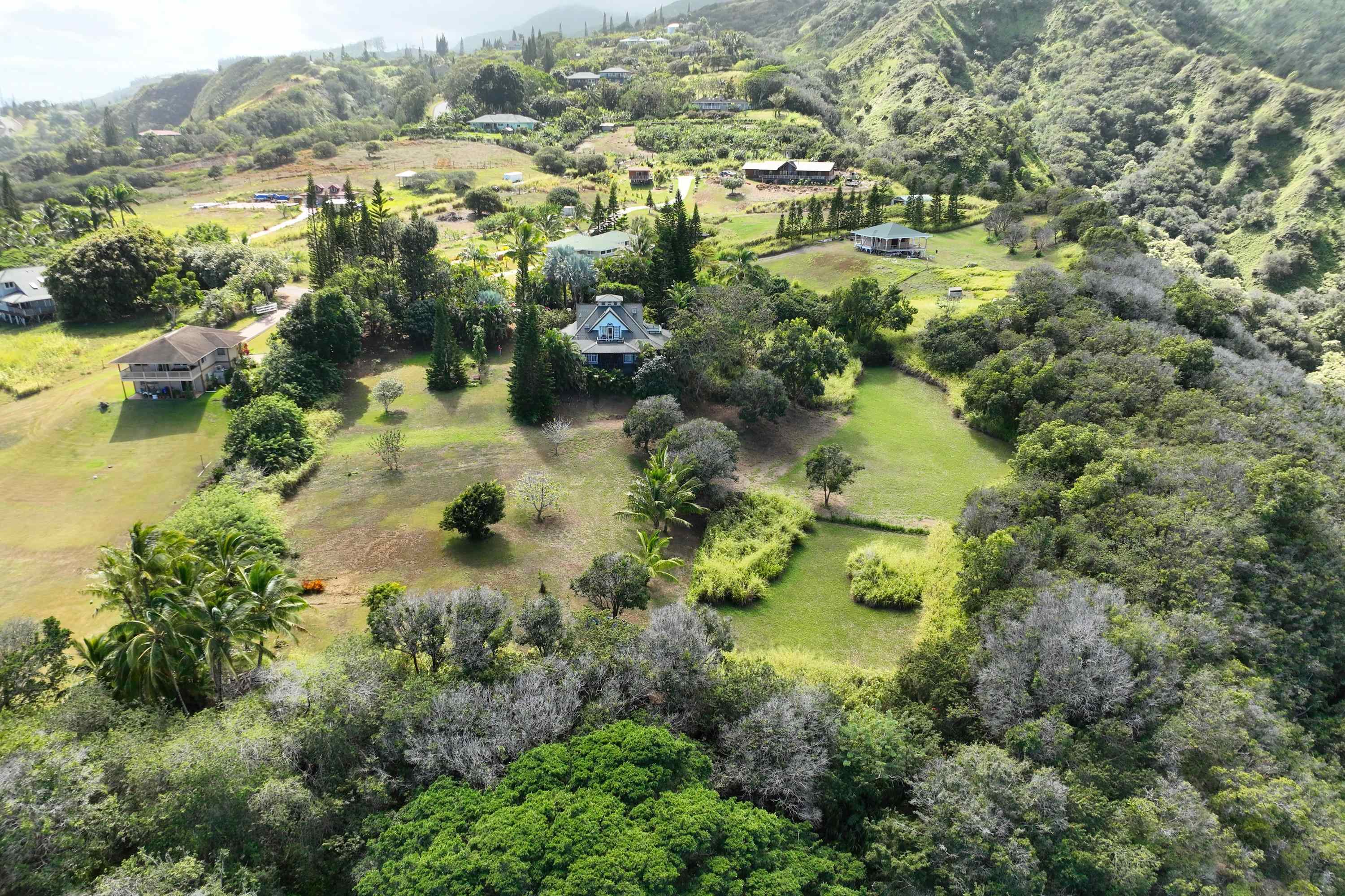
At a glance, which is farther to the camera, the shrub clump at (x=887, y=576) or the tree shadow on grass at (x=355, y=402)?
the tree shadow on grass at (x=355, y=402)

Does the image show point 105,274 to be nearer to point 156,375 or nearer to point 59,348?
point 59,348

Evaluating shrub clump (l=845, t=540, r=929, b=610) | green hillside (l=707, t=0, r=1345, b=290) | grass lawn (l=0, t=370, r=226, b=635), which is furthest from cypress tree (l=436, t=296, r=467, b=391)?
green hillside (l=707, t=0, r=1345, b=290)

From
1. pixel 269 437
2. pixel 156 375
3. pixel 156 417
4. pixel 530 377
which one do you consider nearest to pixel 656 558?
pixel 530 377

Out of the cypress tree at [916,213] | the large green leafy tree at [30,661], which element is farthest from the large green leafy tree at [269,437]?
A: the cypress tree at [916,213]

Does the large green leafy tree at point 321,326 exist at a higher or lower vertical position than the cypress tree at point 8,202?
lower

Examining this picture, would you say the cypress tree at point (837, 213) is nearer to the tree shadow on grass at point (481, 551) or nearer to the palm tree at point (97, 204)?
the tree shadow on grass at point (481, 551)

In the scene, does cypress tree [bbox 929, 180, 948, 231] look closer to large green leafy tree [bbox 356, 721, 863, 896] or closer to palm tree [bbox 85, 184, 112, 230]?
large green leafy tree [bbox 356, 721, 863, 896]

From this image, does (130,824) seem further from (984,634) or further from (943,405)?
(943,405)
